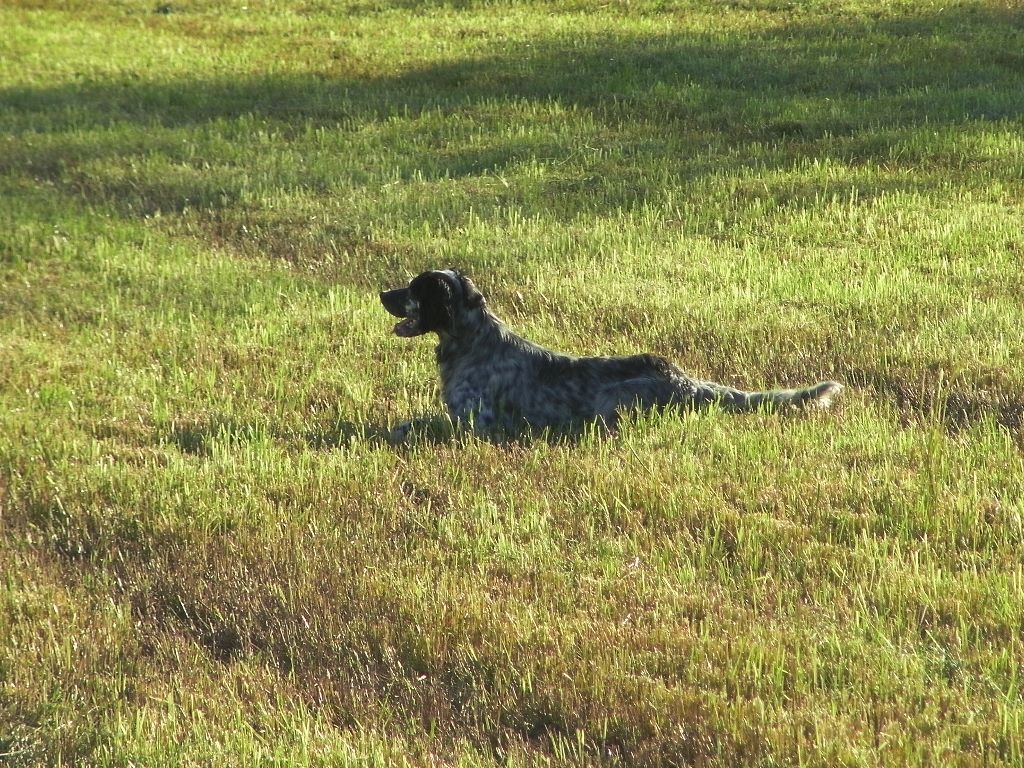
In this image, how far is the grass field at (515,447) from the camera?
5.24 metres

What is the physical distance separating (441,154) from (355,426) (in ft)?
31.5

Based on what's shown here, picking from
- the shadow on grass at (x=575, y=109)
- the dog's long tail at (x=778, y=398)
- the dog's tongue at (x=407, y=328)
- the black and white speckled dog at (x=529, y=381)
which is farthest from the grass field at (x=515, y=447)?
the dog's tongue at (x=407, y=328)

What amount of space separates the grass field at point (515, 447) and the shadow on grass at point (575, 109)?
120mm

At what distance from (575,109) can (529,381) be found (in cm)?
1191

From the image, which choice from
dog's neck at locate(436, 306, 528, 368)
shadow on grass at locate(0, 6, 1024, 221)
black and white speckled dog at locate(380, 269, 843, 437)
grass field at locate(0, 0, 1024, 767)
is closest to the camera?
grass field at locate(0, 0, 1024, 767)

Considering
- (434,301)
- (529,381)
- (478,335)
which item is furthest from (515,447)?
(434,301)

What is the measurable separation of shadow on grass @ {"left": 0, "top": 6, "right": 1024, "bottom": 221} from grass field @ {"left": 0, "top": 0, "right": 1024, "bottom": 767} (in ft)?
0.39

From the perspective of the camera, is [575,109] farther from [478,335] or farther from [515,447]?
[515,447]

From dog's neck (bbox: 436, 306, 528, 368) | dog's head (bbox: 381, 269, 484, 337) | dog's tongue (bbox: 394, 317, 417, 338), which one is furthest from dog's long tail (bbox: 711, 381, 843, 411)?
dog's tongue (bbox: 394, 317, 417, 338)

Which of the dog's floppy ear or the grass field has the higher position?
the dog's floppy ear

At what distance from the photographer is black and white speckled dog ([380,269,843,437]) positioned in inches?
340

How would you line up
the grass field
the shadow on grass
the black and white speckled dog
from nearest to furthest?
the grass field, the black and white speckled dog, the shadow on grass

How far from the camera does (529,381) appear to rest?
870cm

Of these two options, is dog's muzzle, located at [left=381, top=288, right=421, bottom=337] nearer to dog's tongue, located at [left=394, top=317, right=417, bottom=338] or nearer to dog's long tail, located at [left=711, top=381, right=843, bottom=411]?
dog's tongue, located at [left=394, top=317, right=417, bottom=338]
